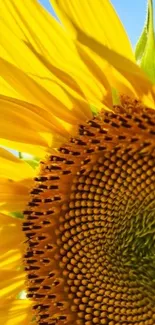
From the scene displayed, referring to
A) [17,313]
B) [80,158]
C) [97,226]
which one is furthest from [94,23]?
[17,313]

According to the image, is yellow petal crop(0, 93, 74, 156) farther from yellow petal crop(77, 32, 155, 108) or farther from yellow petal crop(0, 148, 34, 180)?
yellow petal crop(77, 32, 155, 108)

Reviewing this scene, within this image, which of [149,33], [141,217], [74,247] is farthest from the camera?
[74,247]

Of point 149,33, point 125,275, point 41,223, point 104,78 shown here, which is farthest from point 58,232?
point 149,33

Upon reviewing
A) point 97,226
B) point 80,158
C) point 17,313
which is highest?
point 80,158

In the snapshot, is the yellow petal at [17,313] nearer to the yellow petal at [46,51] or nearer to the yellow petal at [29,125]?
the yellow petal at [29,125]

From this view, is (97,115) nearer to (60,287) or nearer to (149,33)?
(149,33)

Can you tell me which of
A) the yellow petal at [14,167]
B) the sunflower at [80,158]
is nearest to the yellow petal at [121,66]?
the sunflower at [80,158]

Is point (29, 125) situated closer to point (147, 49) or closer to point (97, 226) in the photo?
point (97, 226)
